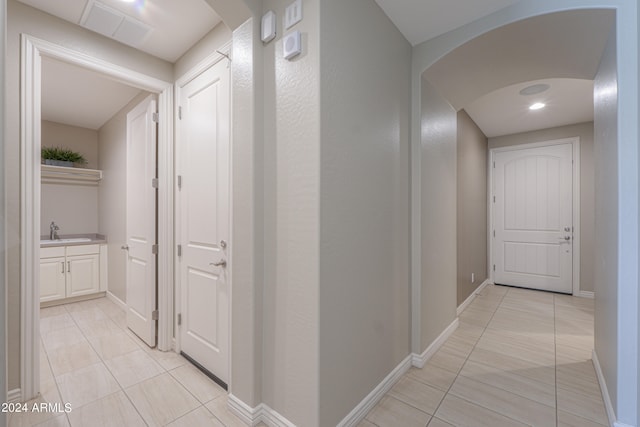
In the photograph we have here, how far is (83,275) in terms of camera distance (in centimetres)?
377

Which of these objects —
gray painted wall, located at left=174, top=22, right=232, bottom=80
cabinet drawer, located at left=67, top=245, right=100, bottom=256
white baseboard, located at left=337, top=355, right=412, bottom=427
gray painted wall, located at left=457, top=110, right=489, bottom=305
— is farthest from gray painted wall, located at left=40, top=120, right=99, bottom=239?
gray painted wall, located at left=457, top=110, right=489, bottom=305

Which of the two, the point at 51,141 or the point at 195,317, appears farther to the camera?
the point at 51,141

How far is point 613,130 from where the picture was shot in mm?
1523

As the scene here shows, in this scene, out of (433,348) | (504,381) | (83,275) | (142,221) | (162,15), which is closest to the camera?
(162,15)

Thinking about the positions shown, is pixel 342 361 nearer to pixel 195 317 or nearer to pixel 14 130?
pixel 195 317

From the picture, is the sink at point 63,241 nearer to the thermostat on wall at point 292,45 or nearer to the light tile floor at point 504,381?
the thermostat on wall at point 292,45

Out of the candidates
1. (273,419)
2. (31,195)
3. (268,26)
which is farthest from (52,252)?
(268,26)

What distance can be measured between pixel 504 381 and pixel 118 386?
2724mm

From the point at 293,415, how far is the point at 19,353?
1.79 m

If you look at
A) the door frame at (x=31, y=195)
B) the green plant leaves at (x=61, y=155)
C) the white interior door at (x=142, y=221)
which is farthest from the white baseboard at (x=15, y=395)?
the green plant leaves at (x=61, y=155)

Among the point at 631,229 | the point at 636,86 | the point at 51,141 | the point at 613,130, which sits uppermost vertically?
the point at 51,141

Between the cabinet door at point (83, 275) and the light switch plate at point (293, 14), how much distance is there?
13.9 feet

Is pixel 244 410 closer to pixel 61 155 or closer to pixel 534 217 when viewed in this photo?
pixel 61 155

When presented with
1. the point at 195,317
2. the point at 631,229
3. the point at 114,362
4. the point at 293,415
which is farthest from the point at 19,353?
the point at 631,229
